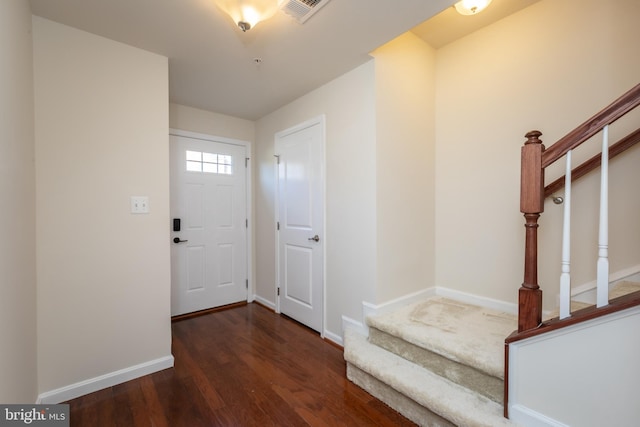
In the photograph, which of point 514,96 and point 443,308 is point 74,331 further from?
point 514,96

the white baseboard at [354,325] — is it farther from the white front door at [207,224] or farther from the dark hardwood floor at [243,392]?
the white front door at [207,224]

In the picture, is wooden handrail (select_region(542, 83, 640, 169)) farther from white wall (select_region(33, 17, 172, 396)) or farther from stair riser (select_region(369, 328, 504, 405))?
white wall (select_region(33, 17, 172, 396))

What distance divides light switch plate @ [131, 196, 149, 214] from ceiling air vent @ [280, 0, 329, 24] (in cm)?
162

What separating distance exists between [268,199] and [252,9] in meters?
2.13

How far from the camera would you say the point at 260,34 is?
6.19 ft

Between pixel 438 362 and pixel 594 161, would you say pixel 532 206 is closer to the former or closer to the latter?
pixel 594 161

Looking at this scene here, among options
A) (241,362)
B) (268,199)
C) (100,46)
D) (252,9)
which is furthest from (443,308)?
(100,46)

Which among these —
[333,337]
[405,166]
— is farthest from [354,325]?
[405,166]

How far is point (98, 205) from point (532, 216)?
2.62 meters

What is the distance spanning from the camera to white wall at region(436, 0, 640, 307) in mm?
1784

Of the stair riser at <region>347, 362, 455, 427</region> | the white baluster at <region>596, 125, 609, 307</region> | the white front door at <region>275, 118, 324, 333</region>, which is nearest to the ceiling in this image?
the white front door at <region>275, 118, 324, 333</region>

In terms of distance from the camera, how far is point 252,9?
1.54 m

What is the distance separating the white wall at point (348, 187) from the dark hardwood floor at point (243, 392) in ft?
1.68

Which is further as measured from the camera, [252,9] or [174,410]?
[174,410]
